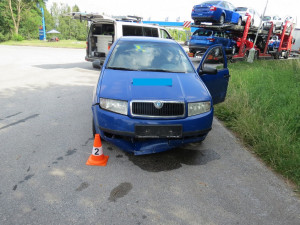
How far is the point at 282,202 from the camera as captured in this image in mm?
2531

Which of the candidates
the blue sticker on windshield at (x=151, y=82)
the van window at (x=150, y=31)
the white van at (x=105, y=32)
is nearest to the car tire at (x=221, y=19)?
the white van at (x=105, y=32)

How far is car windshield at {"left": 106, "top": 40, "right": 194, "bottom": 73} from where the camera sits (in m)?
3.85

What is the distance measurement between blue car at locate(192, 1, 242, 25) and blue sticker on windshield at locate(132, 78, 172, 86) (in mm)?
11126

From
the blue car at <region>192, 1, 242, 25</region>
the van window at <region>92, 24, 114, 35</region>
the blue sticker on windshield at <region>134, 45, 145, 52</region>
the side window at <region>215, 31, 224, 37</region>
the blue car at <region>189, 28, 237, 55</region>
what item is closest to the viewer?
the blue sticker on windshield at <region>134, 45, 145, 52</region>

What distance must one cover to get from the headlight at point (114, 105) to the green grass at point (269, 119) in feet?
7.21

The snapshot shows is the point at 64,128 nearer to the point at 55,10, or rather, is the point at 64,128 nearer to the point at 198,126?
the point at 198,126

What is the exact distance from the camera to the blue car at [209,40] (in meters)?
13.1

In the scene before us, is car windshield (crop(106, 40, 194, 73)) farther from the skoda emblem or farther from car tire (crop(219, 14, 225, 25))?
car tire (crop(219, 14, 225, 25))

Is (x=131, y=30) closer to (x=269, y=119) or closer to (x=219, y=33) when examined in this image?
(x=269, y=119)

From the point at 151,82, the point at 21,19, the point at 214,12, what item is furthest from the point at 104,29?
the point at 21,19

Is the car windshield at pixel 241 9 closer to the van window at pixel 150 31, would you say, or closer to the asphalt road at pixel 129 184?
the van window at pixel 150 31

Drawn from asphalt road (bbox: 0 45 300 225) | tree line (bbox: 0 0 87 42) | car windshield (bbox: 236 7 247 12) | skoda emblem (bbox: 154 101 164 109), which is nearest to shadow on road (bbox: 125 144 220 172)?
asphalt road (bbox: 0 45 300 225)

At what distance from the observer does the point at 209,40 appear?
42.8 feet

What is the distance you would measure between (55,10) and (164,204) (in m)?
67.8
